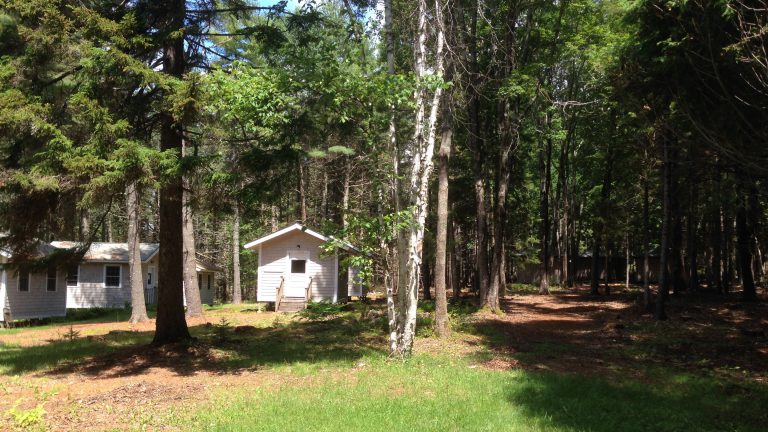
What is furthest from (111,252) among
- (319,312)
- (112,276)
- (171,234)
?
(171,234)

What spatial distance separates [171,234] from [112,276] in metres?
19.5

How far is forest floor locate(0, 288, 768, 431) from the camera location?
671cm

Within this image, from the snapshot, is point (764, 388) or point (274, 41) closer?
point (764, 388)

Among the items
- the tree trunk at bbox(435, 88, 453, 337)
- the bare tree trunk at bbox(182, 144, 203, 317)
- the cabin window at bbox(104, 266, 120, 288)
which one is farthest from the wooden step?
the tree trunk at bbox(435, 88, 453, 337)

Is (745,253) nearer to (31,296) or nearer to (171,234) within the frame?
(171,234)

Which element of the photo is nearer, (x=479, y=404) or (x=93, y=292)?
(x=479, y=404)

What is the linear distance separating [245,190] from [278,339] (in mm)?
5254

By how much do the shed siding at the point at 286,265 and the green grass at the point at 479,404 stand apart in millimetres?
16081

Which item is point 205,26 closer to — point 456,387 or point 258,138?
point 258,138

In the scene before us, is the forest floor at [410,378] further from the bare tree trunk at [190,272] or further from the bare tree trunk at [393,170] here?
the bare tree trunk at [190,272]

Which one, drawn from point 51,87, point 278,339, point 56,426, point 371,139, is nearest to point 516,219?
point 278,339

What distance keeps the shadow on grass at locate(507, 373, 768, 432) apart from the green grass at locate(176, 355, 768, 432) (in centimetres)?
1

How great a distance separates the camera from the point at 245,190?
412 inches

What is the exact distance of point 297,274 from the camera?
83.9 ft
